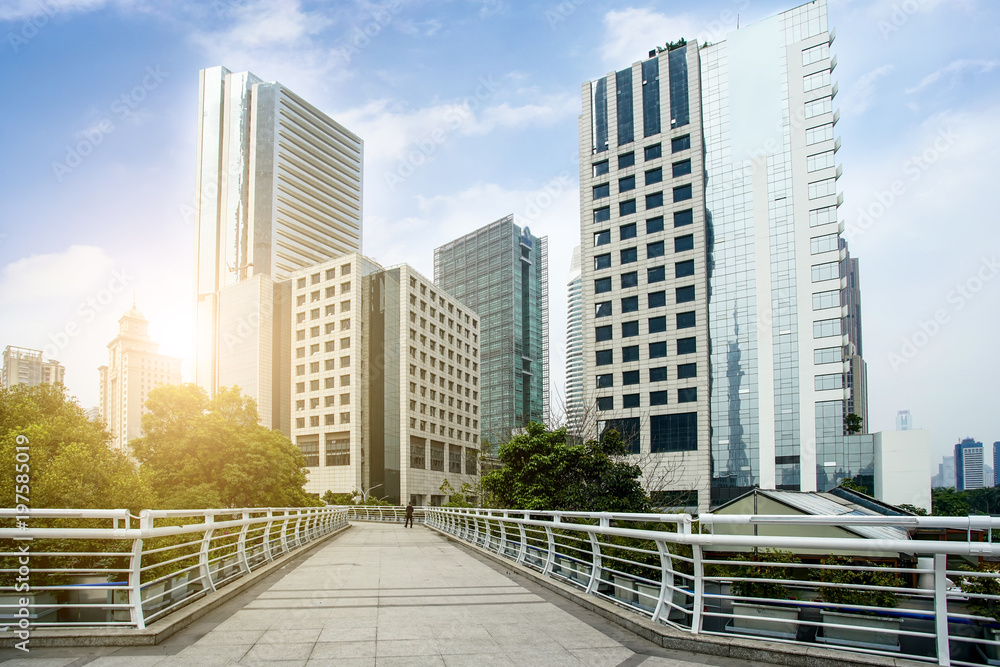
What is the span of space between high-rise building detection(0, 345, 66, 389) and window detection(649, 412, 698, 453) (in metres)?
40.3

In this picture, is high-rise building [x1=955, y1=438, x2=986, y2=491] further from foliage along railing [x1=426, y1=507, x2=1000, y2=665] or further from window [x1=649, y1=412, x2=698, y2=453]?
foliage along railing [x1=426, y1=507, x2=1000, y2=665]

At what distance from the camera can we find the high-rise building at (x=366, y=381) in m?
81.3

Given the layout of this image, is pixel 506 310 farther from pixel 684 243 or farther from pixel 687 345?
pixel 687 345

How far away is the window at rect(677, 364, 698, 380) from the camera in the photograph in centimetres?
5359

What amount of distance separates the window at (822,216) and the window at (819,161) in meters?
3.16

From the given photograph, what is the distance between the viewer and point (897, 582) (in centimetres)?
772

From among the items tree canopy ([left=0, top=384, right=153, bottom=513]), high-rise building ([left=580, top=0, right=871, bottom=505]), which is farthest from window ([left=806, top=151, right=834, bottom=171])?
tree canopy ([left=0, top=384, right=153, bottom=513])

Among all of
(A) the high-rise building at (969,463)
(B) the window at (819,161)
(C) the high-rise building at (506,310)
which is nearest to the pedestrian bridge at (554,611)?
(B) the window at (819,161)

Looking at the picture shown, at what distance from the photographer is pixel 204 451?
31.2 metres

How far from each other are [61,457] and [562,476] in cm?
1338

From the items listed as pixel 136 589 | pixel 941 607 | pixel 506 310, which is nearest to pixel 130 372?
pixel 506 310

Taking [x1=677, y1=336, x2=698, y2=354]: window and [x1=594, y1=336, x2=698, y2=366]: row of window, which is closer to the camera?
[x1=677, y1=336, x2=698, y2=354]: window

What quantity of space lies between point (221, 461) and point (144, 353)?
128 m

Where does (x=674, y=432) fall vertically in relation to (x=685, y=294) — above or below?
below
